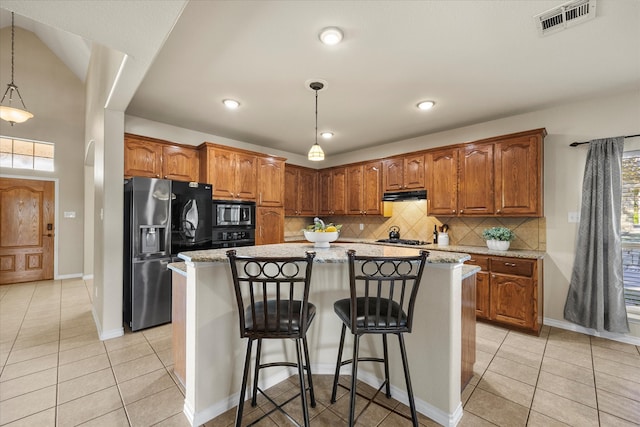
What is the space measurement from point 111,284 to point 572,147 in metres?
5.30

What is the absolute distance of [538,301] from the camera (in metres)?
3.09

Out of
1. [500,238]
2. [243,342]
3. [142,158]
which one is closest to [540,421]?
[243,342]

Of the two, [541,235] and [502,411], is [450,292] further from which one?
[541,235]

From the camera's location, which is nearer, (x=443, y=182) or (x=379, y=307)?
(x=379, y=307)

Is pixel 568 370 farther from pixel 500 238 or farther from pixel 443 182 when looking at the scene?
pixel 443 182

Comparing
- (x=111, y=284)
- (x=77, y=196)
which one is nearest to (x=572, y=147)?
(x=111, y=284)

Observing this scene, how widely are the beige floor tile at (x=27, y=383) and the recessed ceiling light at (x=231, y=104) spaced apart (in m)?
2.94

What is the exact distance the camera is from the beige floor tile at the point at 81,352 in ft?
8.19

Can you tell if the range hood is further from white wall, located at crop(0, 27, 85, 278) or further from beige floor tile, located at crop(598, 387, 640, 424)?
white wall, located at crop(0, 27, 85, 278)

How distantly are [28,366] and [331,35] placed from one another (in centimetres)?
361

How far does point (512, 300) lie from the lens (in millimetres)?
3139

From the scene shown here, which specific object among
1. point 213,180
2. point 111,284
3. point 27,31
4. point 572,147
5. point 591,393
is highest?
point 27,31

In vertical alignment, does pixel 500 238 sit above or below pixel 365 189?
below

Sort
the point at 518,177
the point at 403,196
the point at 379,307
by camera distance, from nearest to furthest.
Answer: the point at 379,307 → the point at 518,177 → the point at 403,196
